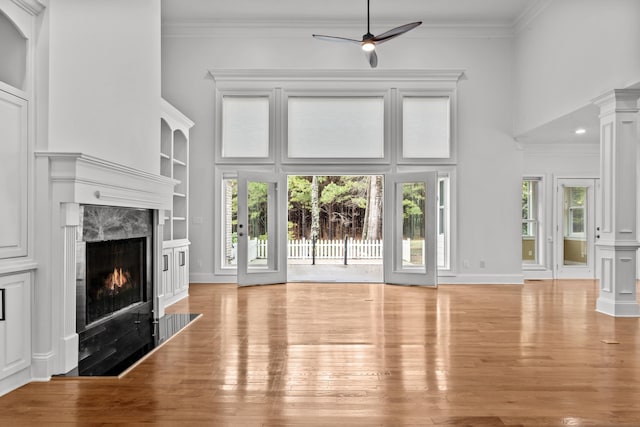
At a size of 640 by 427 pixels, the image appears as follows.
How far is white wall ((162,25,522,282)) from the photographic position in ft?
27.2

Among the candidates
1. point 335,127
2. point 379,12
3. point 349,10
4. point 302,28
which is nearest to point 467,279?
point 335,127

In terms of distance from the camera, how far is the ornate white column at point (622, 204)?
5469mm

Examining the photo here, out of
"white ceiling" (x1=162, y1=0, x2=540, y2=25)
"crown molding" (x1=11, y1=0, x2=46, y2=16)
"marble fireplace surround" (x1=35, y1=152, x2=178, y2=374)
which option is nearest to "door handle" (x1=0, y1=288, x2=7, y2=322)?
"marble fireplace surround" (x1=35, y1=152, x2=178, y2=374)

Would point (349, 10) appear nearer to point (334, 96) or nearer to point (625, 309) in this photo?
point (334, 96)

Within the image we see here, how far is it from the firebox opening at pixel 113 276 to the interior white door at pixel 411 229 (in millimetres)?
4601

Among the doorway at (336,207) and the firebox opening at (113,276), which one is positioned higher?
the doorway at (336,207)

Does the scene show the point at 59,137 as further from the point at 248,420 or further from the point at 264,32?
the point at 264,32

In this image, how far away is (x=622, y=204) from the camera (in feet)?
18.2

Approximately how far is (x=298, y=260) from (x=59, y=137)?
10318mm

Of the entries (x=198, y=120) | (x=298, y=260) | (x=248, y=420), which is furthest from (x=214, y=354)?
(x=298, y=260)

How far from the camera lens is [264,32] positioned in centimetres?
831

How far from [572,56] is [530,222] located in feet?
12.2

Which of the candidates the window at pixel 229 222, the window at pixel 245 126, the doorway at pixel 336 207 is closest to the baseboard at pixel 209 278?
the window at pixel 229 222

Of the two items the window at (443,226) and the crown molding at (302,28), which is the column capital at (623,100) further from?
the crown molding at (302,28)
